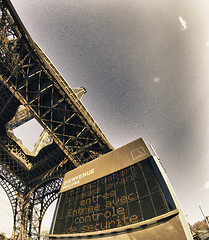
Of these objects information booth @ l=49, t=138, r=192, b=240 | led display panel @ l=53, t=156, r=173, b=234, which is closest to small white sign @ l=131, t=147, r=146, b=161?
information booth @ l=49, t=138, r=192, b=240

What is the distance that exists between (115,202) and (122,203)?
0.51m

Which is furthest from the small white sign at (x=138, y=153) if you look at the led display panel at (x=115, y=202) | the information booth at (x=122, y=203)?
the led display panel at (x=115, y=202)

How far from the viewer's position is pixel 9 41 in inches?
A: 480

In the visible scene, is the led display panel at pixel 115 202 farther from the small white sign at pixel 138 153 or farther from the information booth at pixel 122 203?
the small white sign at pixel 138 153

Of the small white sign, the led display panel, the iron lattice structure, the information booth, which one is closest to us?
the information booth

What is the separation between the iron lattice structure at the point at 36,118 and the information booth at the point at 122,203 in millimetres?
6088

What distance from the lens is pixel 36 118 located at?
14891 mm

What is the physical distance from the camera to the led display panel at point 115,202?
6551mm

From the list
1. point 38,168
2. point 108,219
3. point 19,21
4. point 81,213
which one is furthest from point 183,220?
point 38,168

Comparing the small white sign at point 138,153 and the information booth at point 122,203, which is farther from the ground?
the small white sign at point 138,153

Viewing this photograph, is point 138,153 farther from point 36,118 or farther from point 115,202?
point 36,118

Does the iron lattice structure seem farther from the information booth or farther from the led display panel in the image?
the led display panel

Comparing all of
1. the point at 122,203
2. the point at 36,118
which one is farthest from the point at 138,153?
the point at 36,118

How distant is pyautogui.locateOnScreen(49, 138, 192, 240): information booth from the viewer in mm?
5860
